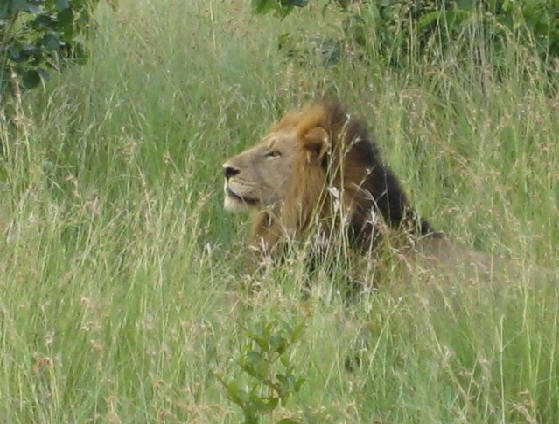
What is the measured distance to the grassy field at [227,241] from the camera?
3863 mm

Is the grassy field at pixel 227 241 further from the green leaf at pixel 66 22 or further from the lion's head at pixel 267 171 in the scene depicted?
the green leaf at pixel 66 22

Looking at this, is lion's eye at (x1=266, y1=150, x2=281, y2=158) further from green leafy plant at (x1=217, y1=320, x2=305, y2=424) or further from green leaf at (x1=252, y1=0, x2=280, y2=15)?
green leafy plant at (x1=217, y1=320, x2=305, y2=424)

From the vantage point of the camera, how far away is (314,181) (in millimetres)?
5547

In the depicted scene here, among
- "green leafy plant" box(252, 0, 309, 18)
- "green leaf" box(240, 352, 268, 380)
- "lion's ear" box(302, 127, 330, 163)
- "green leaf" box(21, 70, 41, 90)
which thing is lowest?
"lion's ear" box(302, 127, 330, 163)

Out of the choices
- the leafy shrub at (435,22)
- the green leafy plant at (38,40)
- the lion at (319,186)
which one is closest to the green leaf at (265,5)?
the leafy shrub at (435,22)

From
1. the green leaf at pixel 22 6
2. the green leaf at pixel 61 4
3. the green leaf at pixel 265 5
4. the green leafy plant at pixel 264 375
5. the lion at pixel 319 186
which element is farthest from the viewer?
the green leaf at pixel 265 5

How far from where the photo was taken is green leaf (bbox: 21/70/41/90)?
6.40m

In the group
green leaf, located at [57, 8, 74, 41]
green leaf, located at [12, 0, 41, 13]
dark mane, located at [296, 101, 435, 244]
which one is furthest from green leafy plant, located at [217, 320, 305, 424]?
green leaf, located at [57, 8, 74, 41]

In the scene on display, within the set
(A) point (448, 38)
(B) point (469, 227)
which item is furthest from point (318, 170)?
(A) point (448, 38)

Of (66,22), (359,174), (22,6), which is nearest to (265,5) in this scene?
(66,22)

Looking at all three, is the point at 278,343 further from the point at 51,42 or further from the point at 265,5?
the point at 265,5

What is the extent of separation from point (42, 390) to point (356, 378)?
31.3 inches

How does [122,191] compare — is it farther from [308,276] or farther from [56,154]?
[308,276]

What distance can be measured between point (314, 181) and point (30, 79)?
5.06 feet
